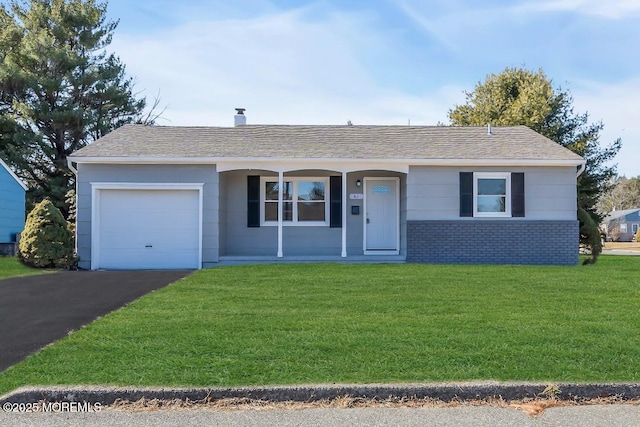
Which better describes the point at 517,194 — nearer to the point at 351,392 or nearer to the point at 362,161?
the point at 362,161

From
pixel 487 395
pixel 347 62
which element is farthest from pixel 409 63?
pixel 487 395

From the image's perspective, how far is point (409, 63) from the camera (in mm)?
17047

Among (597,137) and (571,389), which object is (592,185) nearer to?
(597,137)

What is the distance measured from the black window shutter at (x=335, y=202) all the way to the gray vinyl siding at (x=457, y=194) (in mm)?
1933

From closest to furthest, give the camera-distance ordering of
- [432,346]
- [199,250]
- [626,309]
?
[432,346] → [626,309] → [199,250]

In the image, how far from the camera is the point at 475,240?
15.0 metres

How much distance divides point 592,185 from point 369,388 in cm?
2551

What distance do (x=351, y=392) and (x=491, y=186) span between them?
11.8 meters

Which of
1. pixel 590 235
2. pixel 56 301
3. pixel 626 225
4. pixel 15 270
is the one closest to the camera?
pixel 56 301

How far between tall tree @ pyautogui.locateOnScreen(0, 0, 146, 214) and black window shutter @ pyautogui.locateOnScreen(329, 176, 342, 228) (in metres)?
16.4

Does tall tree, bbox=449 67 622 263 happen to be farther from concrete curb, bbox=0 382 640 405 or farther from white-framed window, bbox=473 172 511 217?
concrete curb, bbox=0 382 640 405

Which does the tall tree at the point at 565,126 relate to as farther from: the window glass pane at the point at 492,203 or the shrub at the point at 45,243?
the shrub at the point at 45,243

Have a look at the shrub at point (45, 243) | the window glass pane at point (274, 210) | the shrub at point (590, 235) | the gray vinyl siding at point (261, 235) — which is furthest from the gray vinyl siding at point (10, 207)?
the shrub at point (590, 235)

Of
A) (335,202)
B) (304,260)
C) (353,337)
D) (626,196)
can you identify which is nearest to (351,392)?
(353,337)
